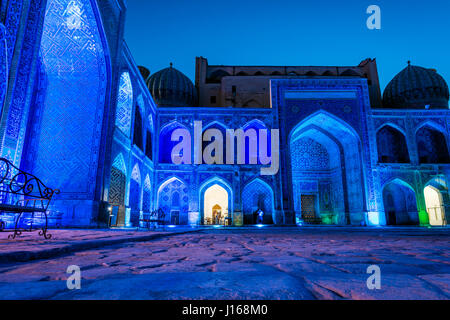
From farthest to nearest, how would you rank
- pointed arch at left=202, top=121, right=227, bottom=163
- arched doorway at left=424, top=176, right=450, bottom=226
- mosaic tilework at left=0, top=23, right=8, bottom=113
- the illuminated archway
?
the illuminated archway
arched doorway at left=424, top=176, right=450, bottom=226
pointed arch at left=202, top=121, right=227, bottom=163
mosaic tilework at left=0, top=23, right=8, bottom=113

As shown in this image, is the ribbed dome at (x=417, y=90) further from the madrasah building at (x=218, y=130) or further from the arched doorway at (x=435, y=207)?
the arched doorway at (x=435, y=207)

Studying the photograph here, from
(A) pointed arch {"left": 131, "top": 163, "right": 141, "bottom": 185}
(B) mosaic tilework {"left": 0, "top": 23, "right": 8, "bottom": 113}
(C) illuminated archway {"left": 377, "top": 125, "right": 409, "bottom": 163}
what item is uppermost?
(C) illuminated archway {"left": 377, "top": 125, "right": 409, "bottom": 163}

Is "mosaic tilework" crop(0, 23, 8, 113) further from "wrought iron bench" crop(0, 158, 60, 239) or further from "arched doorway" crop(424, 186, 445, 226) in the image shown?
"arched doorway" crop(424, 186, 445, 226)

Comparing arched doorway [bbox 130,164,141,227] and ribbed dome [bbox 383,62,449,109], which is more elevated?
ribbed dome [bbox 383,62,449,109]

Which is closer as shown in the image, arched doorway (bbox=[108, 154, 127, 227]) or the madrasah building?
the madrasah building

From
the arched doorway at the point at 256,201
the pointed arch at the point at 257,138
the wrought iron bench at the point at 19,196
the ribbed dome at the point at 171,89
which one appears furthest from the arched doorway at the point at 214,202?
the wrought iron bench at the point at 19,196

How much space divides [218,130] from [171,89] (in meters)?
4.37

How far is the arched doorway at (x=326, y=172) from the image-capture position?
15007 mm

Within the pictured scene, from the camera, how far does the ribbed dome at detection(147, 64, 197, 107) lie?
678 inches

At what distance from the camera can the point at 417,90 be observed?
57.2 feet

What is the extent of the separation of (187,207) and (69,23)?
9.31 metres

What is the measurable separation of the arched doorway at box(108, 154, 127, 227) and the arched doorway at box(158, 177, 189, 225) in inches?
172

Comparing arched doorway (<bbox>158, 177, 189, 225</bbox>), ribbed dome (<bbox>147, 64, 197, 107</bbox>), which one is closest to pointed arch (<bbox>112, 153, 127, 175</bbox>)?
arched doorway (<bbox>158, 177, 189, 225</bbox>)

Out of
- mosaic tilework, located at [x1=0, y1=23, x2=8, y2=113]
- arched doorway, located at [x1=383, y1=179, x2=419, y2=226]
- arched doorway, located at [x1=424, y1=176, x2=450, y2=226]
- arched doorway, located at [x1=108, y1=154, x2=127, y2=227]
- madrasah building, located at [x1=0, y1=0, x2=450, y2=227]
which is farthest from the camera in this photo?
arched doorway, located at [x1=424, y1=176, x2=450, y2=226]
